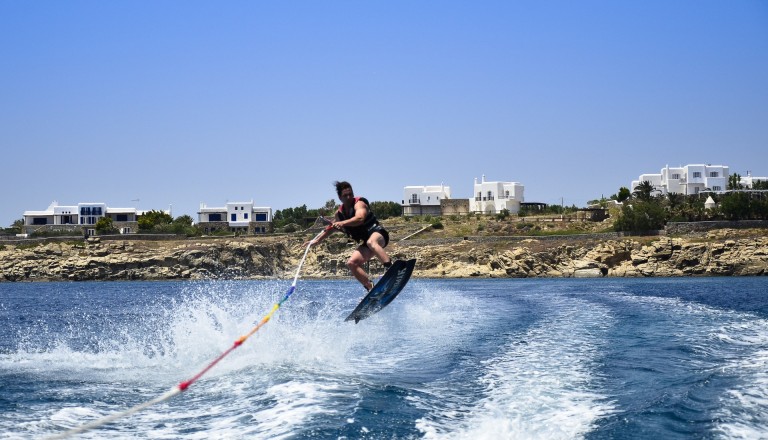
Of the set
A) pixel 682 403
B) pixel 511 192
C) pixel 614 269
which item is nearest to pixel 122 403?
pixel 682 403

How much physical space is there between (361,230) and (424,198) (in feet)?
335

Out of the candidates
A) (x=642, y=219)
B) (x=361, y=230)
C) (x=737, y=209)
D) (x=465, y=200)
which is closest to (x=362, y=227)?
(x=361, y=230)

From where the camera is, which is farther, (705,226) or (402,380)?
(705,226)

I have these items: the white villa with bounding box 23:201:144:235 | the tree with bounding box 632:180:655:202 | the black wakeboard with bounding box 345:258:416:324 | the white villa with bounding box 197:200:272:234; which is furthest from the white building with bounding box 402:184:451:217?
the black wakeboard with bounding box 345:258:416:324

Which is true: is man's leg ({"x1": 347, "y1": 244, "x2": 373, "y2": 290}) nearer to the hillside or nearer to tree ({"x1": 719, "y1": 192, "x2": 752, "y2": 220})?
the hillside

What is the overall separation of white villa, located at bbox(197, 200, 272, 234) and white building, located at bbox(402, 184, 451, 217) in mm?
19605

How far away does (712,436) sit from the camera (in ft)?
25.5

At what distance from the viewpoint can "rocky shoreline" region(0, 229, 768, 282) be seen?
215 feet

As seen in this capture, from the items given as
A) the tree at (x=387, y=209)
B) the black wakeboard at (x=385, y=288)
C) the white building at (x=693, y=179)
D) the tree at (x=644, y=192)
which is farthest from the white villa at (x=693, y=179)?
the black wakeboard at (x=385, y=288)

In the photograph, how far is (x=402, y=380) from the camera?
37.2 ft

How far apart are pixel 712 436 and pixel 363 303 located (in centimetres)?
699

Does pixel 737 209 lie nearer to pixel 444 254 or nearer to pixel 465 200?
pixel 444 254

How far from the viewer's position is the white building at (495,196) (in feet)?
351

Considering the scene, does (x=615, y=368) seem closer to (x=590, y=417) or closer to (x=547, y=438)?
(x=590, y=417)
